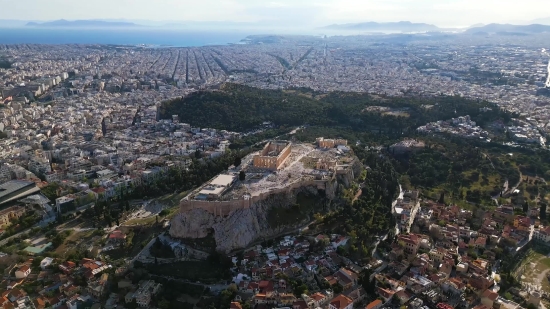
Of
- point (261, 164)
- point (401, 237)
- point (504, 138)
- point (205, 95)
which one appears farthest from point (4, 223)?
point (504, 138)

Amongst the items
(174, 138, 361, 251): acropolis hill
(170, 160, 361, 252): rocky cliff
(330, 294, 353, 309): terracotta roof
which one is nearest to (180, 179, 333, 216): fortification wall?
(174, 138, 361, 251): acropolis hill

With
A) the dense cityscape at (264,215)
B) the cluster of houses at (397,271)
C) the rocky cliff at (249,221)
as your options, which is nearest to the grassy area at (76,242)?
the dense cityscape at (264,215)

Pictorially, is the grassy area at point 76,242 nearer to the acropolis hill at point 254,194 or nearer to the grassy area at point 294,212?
the acropolis hill at point 254,194

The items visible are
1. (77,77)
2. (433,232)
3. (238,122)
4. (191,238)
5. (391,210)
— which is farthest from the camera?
(77,77)

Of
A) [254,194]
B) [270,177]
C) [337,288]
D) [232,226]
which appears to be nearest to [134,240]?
[232,226]

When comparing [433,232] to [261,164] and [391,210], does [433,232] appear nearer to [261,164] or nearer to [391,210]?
[391,210]
